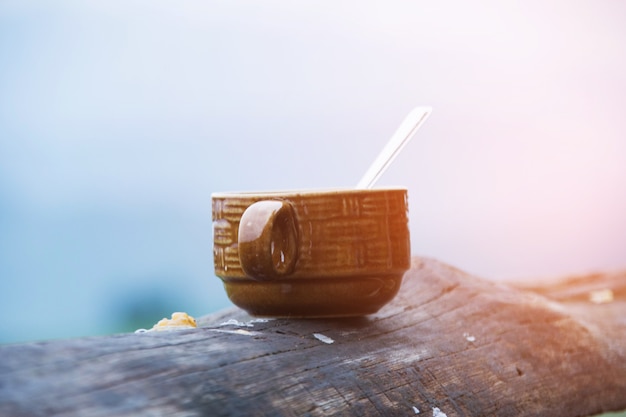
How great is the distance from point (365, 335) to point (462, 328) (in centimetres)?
36

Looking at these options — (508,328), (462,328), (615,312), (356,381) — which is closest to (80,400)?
(356,381)

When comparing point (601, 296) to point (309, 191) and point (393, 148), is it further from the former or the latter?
point (309, 191)

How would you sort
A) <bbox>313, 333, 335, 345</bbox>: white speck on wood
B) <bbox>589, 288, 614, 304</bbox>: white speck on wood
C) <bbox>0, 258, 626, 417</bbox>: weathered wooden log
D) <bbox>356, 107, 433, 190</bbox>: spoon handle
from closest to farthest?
1. <bbox>0, 258, 626, 417</bbox>: weathered wooden log
2. <bbox>313, 333, 335, 345</bbox>: white speck on wood
3. <bbox>356, 107, 433, 190</bbox>: spoon handle
4. <bbox>589, 288, 614, 304</bbox>: white speck on wood

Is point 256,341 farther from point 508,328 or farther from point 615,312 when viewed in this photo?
point 615,312

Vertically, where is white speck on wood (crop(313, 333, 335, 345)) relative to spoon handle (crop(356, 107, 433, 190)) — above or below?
below

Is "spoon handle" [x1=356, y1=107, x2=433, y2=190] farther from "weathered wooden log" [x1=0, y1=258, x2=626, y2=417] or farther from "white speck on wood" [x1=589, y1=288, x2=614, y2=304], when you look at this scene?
"white speck on wood" [x1=589, y1=288, x2=614, y2=304]

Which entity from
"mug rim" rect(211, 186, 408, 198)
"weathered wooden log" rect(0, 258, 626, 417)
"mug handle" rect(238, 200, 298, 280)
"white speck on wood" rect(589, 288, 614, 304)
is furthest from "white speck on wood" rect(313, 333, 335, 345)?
"white speck on wood" rect(589, 288, 614, 304)

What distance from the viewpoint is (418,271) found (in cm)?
217

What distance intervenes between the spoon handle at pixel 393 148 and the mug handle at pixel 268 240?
20 cm

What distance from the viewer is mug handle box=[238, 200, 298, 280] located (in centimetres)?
146

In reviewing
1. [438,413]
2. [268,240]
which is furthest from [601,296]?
[268,240]

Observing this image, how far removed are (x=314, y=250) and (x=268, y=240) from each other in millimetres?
95

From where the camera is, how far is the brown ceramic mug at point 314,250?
4.93 ft

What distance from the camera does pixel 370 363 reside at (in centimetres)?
144
